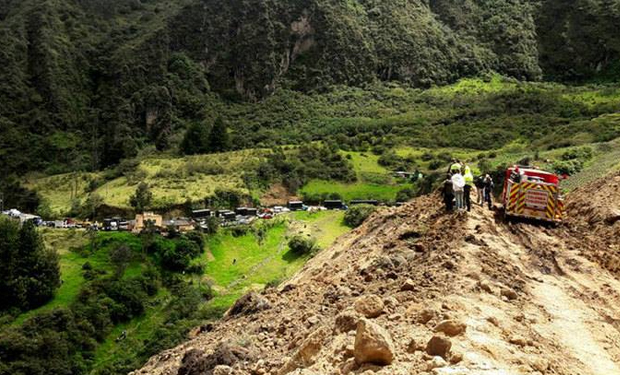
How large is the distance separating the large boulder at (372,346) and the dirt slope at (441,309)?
0.04 ft

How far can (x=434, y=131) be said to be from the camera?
101m

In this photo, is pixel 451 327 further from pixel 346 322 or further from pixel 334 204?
pixel 334 204

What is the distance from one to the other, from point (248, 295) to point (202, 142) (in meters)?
92.2

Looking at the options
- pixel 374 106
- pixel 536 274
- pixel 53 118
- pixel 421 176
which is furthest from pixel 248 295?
pixel 53 118

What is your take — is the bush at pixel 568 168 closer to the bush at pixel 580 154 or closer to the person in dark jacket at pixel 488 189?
the bush at pixel 580 154

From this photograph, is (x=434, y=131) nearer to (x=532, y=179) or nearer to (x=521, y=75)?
(x=521, y=75)

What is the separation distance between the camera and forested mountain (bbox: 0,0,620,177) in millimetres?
147250

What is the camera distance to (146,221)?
206 feet

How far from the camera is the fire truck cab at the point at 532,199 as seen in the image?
1540 centimetres

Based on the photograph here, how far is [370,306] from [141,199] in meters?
61.2

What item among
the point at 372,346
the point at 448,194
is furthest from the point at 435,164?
the point at 372,346

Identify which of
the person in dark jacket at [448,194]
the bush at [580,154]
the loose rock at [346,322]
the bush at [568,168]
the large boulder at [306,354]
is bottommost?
the bush at [580,154]

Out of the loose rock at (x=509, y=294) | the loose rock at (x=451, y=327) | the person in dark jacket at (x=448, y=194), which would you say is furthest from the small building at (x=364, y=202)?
the loose rock at (x=451, y=327)

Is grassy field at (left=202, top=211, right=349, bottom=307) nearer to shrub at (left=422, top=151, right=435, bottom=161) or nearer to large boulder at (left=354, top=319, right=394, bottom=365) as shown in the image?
shrub at (left=422, top=151, right=435, bottom=161)
